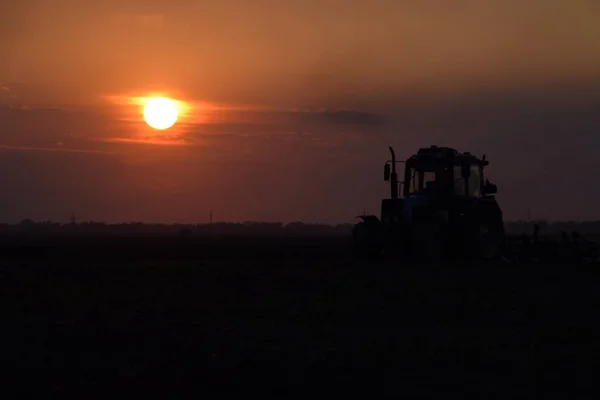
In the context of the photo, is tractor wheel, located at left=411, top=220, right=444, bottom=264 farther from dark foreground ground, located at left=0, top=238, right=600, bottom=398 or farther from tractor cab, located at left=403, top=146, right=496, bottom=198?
dark foreground ground, located at left=0, top=238, right=600, bottom=398

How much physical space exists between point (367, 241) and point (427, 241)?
8.77ft

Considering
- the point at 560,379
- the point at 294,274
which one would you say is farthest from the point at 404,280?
the point at 560,379

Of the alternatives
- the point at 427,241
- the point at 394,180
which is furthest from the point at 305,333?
the point at 394,180

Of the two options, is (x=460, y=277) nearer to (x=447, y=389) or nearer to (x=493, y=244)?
(x=493, y=244)

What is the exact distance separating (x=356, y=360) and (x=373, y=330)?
357 cm

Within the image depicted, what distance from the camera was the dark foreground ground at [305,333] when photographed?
13.8m

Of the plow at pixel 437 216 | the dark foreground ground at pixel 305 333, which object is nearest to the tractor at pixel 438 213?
the plow at pixel 437 216

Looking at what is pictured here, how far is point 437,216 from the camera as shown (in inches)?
1309

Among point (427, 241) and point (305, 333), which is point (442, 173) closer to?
point (427, 241)

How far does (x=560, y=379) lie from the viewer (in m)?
13.9

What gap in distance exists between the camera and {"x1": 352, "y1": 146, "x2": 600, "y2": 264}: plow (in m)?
33.2

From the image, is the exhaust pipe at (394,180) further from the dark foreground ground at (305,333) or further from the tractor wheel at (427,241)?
the dark foreground ground at (305,333)

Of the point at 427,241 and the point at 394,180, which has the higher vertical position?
the point at 394,180

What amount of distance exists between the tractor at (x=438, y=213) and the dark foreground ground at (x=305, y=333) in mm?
3455
